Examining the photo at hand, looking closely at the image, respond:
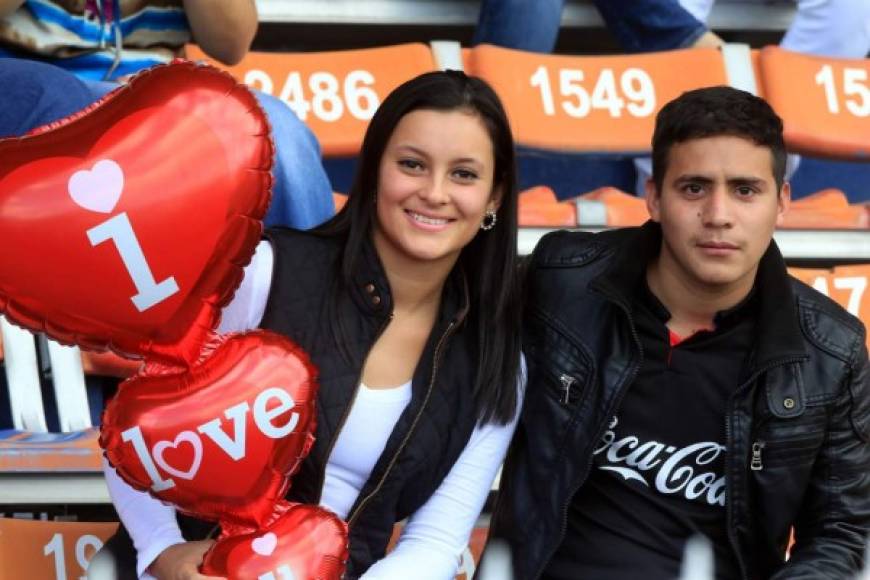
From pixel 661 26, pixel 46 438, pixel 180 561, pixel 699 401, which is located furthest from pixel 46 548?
pixel 661 26

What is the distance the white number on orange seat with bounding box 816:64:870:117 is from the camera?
2967mm

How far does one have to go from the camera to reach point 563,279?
1.78m

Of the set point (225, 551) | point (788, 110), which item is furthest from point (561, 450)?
point (788, 110)

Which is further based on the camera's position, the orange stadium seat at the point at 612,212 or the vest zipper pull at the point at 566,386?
the orange stadium seat at the point at 612,212

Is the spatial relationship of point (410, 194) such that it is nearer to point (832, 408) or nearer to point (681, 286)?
point (681, 286)

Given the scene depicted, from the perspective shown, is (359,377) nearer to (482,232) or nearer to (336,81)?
(482,232)

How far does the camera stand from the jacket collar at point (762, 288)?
1684mm

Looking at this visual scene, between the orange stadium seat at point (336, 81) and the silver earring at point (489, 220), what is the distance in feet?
3.61

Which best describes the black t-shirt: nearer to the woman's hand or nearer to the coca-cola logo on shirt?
the coca-cola logo on shirt

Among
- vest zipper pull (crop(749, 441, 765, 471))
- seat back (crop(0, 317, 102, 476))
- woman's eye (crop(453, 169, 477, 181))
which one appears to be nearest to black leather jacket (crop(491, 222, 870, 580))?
vest zipper pull (crop(749, 441, 765, 471))

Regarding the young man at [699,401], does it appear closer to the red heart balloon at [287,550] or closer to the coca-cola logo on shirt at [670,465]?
the coca-cola logo on shirt at [670,465]

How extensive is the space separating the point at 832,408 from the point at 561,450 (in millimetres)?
328

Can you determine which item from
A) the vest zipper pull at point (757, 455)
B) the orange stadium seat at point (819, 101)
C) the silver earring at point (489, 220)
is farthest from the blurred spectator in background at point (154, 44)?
the orange stadium seat at point (819, 101)

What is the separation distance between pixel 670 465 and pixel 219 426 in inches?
24.7
